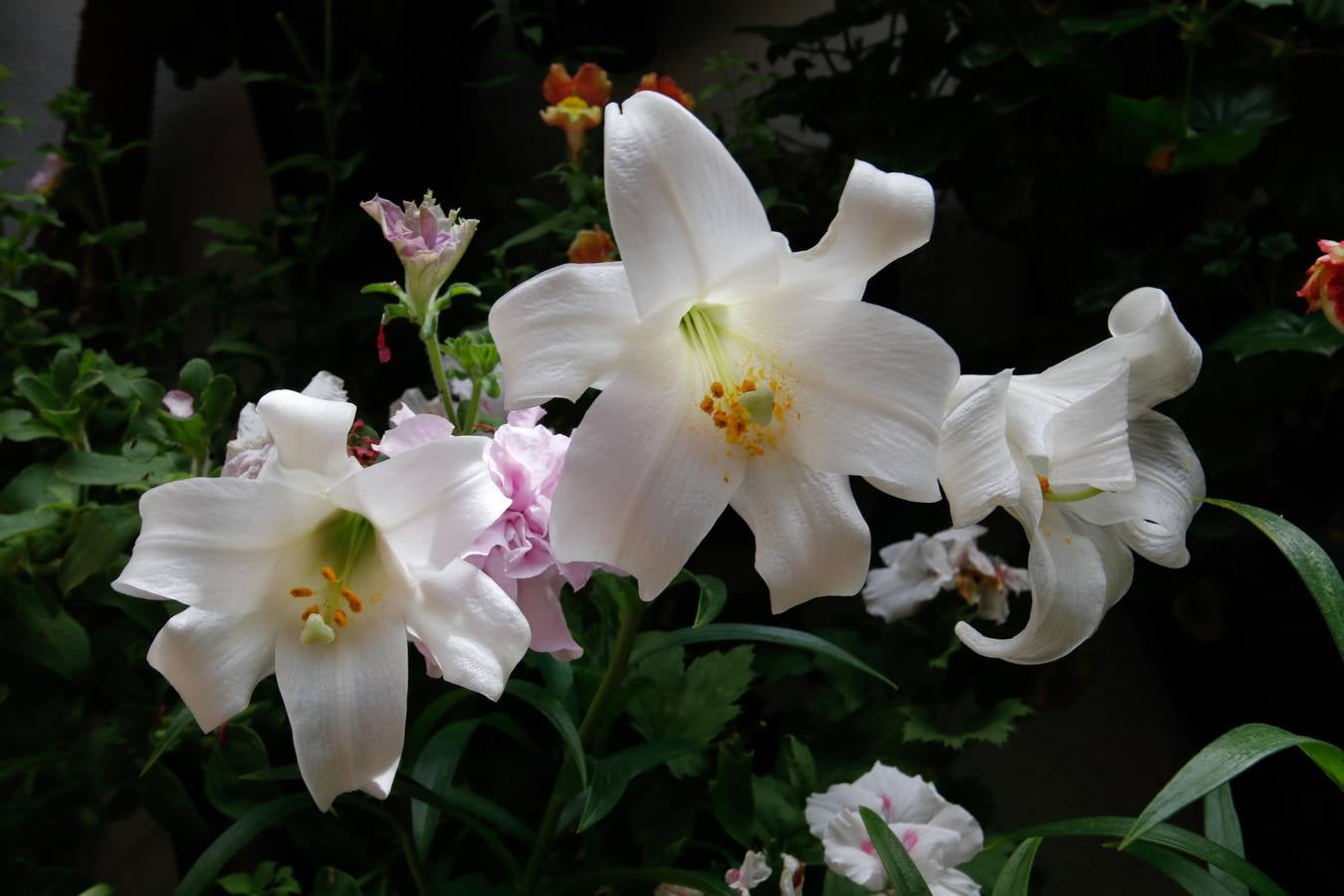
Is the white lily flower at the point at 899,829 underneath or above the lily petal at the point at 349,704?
underneath

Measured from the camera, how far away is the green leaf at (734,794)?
76cm

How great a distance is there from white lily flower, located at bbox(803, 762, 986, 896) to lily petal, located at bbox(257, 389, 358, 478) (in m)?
0.41

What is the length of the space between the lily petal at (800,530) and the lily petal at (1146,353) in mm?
135

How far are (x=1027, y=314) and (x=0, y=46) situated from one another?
1746mm

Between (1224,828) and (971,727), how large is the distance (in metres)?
0.32

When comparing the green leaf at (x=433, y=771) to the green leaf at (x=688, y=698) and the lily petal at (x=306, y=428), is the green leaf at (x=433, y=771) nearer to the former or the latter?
the green leaf at (x=688, y=698)

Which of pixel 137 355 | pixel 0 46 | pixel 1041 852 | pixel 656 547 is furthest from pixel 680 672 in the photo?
pixel 0 46

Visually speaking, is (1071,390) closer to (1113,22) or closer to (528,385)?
(528,385)

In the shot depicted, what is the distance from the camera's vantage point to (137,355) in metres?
1.43

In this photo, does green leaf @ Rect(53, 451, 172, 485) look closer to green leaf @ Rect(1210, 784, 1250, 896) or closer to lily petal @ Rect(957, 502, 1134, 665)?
lily petal @ Rect(957, 502, 1134, 665)

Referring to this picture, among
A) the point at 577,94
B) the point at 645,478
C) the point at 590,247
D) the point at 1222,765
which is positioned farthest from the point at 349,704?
the point at 577,94

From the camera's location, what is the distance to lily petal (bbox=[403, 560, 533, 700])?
43 cm

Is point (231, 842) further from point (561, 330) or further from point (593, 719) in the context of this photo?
point (561, 330)

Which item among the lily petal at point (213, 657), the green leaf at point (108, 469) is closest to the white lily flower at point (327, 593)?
the lily petal at point (213, 657)
